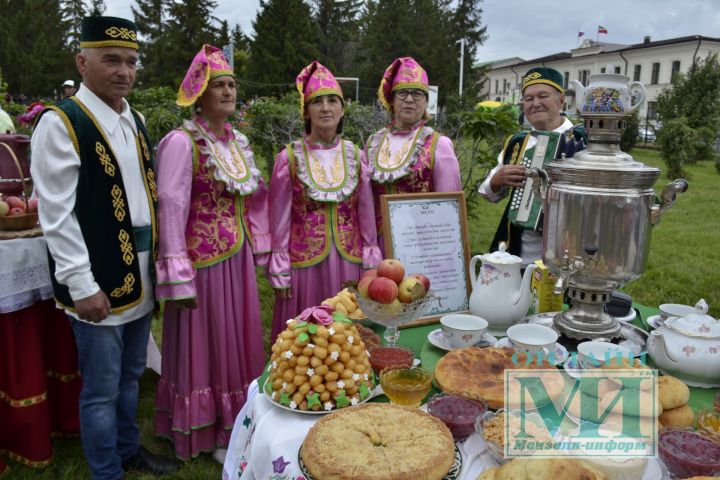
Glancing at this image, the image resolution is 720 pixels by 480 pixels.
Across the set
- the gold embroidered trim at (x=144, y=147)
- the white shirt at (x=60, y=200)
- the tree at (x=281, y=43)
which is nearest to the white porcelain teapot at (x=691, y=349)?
the white shirt at (x=60, y=200)

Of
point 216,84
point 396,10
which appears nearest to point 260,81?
point 396,10

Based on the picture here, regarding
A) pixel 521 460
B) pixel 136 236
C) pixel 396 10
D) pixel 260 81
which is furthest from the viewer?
pixel 396 10

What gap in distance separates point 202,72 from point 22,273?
141 centimetres

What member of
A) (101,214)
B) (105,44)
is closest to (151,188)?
(101,214)

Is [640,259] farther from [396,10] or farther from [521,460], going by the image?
[396,10]

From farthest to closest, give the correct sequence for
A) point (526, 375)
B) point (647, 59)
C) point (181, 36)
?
point (647, 59) < point (181, 36) < point (526, 375)

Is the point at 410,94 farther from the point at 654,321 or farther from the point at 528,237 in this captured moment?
the point at 654,321

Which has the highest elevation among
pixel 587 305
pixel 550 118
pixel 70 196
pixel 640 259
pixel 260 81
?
pixel 260 81

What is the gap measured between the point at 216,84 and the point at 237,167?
0.45 m

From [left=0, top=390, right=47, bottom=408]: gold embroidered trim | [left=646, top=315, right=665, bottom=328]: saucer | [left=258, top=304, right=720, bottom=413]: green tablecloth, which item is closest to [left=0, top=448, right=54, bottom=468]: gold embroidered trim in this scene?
[left=0, top=390, right=47, bottom=408]: gold embroidered trim

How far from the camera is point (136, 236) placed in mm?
2506

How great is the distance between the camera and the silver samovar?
1681 millimetres

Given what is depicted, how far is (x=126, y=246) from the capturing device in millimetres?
2410

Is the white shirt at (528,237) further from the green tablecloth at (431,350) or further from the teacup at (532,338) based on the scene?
the teacup at (532,338)
